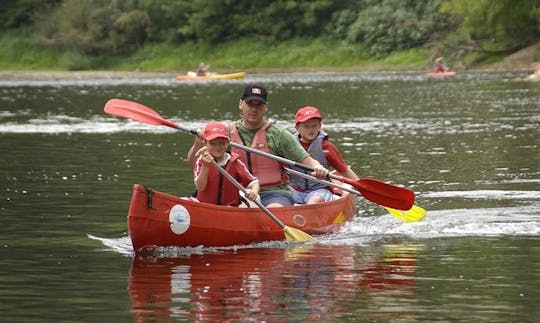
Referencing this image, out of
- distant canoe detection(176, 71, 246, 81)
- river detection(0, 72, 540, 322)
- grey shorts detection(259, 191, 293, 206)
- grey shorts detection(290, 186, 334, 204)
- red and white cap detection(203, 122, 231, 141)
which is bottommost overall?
distant canoe detection(176, 71, 246, 81)

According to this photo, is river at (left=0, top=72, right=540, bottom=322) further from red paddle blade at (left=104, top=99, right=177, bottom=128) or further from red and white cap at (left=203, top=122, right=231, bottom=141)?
red paddle blade at (left=104, top=99, right=177, bottom=128)

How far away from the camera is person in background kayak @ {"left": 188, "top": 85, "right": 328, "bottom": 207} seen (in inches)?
571

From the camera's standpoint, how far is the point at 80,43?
80625mm

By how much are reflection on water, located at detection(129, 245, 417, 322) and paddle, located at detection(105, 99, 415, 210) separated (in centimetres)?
137

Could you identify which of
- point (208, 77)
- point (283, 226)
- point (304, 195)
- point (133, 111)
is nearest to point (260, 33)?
point (208, 77)

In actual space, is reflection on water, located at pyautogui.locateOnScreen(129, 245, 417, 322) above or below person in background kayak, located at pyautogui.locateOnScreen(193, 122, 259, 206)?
below

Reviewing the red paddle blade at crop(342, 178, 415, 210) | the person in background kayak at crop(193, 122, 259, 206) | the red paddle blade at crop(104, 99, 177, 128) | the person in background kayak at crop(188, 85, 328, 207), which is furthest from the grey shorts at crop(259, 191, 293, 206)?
the red paddle blade at crop(104, 99, 177, 128)

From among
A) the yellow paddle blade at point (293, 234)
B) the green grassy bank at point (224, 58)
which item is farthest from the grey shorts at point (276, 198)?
the green grassy bank at point (224, 58)

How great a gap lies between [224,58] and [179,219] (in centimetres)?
6358

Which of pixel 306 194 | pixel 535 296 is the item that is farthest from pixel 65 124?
pixel 535 296

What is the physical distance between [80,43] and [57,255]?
2703 inches

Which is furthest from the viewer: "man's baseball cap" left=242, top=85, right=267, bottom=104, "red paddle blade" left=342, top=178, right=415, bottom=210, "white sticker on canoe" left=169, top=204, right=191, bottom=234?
"red paddle blade" left=342, top=178, right=415, bottom=210

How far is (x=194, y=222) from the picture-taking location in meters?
13.3

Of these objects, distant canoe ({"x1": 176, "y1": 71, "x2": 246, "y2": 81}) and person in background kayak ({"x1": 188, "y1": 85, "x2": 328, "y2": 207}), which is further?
distant canoe ({"x1": 176, "y1": 71, "x2": 246, "y2": 81})
